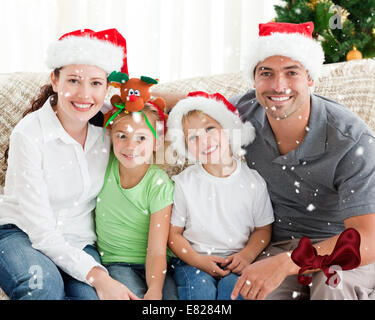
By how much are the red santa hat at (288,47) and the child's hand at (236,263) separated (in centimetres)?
62

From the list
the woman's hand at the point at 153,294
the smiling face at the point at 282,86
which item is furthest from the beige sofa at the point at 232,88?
the woman's hand at the point at 153,294

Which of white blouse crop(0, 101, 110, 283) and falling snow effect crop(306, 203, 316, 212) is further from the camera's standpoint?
falling snow effect crop(306, 203, 316, 212)

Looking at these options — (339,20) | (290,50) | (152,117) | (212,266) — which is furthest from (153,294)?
(339,20)

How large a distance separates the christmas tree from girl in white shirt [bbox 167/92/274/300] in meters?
0.83

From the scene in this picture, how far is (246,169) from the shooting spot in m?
1.59

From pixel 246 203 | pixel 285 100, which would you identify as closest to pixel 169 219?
pixel 246 203

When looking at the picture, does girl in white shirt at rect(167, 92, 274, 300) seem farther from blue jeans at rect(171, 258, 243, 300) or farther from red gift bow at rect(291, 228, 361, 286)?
red gift bow at rect(291, 228, 361, 286)

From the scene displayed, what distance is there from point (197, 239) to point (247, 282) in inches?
11.8

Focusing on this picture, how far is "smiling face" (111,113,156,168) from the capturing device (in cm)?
151

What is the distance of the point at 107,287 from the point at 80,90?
629 mm

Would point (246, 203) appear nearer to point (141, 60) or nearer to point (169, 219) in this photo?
point (169, 219)

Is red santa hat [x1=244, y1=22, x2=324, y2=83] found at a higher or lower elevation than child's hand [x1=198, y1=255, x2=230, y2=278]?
higher

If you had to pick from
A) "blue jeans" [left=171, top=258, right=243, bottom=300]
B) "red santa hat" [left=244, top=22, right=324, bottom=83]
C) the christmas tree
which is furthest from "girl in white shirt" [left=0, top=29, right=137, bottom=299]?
the christmas tree

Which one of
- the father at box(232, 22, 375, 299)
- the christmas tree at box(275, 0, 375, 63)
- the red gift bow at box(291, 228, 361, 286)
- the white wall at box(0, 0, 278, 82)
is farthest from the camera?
the white wall at box(0, 0, 278, 82)
